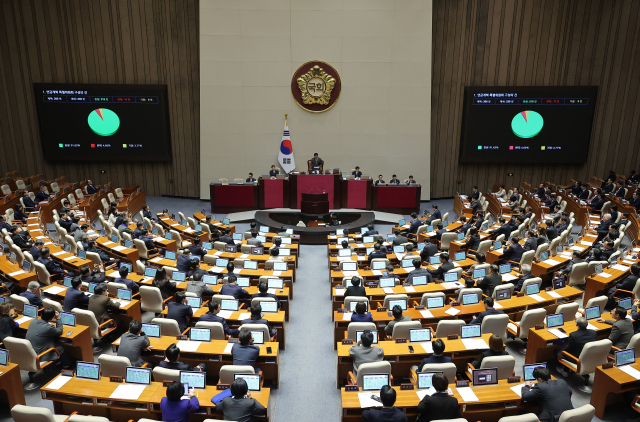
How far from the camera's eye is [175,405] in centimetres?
487

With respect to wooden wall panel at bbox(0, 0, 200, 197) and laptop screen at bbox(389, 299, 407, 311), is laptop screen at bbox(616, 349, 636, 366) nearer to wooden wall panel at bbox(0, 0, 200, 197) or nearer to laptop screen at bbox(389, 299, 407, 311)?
laptop screen at bbox(389, 299, 407, 311)

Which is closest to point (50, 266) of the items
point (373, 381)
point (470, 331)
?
point (373, 381)

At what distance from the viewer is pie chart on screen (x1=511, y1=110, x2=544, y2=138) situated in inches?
757

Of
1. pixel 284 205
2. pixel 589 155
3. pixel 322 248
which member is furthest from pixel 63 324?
pixel 589 155

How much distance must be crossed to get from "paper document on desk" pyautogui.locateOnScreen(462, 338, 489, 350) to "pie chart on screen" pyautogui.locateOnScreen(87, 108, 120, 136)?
1798 centimetres

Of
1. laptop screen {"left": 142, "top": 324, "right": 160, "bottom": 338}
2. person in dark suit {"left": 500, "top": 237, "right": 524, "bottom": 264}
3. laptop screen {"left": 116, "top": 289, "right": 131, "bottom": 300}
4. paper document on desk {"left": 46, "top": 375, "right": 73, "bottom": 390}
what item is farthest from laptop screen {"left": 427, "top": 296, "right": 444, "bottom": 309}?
paper document on desk {"left": 46, "top": 375, "right": 73, "bottom": 390}

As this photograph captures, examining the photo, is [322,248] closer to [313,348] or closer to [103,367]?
[313,348]

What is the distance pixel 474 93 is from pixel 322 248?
10527mm

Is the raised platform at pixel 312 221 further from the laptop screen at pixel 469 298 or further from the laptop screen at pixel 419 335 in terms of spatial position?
the laptop screen at pixel 419 335

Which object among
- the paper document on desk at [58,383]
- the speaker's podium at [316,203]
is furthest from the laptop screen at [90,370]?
the speaker's podium at [316,203]

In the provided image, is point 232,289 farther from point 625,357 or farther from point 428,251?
point 625,357

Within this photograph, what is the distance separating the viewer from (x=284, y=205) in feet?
59.0

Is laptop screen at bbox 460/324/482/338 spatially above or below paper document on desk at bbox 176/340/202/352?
above

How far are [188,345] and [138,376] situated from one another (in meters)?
1.01
